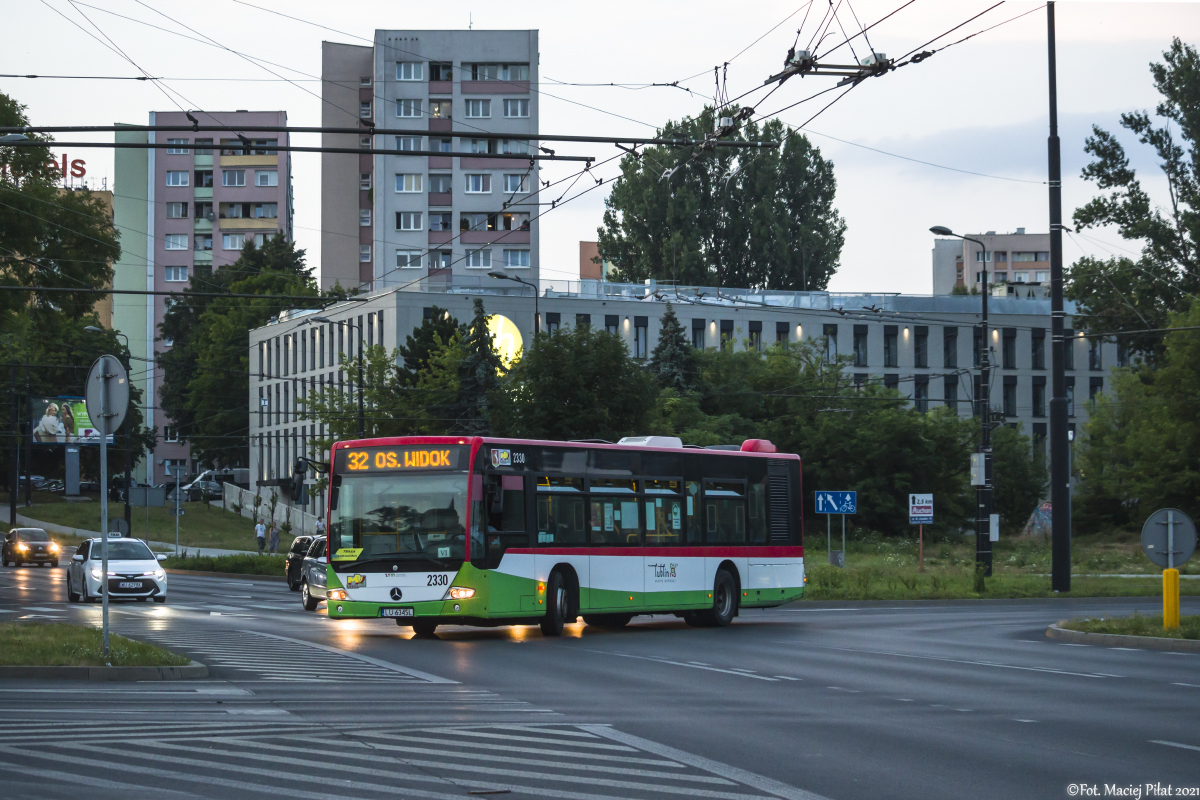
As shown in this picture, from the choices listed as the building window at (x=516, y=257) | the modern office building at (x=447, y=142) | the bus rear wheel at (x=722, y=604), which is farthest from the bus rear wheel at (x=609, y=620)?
the building window at (x=516, y=257)

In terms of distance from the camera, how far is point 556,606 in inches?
943

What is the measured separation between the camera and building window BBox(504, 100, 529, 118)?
104 metres

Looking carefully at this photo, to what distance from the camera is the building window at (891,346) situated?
9650cm

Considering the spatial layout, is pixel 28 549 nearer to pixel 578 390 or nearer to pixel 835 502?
pixel 578 390

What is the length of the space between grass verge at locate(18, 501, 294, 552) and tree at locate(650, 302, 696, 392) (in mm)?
20681

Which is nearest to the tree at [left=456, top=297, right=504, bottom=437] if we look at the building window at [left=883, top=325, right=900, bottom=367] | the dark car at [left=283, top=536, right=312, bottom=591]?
the dark car at [left=283, top=536, right=312, bottom=591]

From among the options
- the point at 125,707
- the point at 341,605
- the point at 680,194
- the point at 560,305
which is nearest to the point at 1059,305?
the point at 341,605

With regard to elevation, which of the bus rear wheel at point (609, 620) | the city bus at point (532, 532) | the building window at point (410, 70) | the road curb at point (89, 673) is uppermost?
the building window at point (410, 70)

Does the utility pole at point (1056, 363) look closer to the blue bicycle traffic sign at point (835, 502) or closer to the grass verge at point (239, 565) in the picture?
the blue bicycle traffic sign at point (835, 502)

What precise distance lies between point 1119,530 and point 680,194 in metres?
A: 34.5

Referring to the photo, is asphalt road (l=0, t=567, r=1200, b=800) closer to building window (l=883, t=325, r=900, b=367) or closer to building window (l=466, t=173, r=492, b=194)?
building window (l=883, t=325, r=900, b=367)

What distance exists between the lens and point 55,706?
12.9 meters

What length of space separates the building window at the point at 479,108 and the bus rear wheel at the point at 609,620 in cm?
7894

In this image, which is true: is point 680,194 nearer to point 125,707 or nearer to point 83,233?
point 83,233
